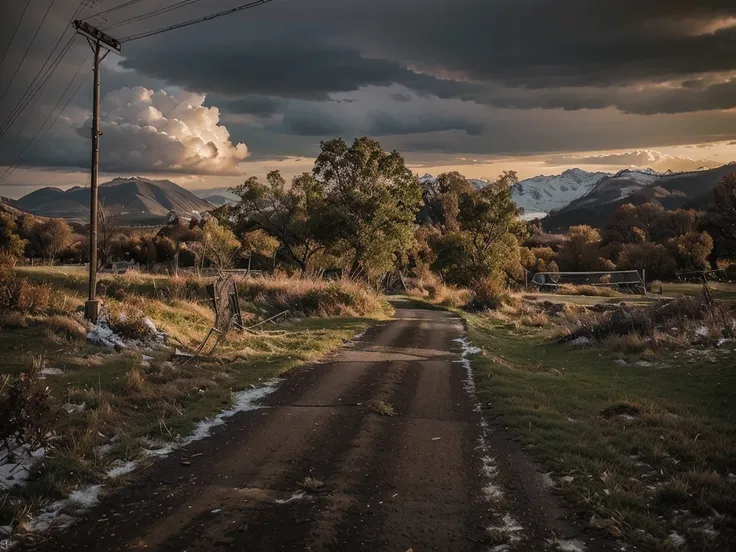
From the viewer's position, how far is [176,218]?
97.8m

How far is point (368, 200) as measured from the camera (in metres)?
38.6

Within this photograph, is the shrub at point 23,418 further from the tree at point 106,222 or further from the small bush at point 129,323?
the tree at point 106,222

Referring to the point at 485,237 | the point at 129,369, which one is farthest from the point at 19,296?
the point at 485,237

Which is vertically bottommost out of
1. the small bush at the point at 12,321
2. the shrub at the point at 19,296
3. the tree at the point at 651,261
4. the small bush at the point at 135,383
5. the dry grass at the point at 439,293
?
the dry grass at the point at 439,293

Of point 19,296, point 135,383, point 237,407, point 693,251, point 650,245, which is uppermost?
point 650,245

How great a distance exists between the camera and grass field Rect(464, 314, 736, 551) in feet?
18.0

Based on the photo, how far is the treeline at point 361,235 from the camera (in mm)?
38750

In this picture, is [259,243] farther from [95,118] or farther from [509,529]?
[509,529]

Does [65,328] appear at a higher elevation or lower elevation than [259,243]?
lower

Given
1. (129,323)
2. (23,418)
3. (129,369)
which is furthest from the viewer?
(129,323)

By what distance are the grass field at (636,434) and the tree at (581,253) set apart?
7579 cm

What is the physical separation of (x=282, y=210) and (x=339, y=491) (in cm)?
4548

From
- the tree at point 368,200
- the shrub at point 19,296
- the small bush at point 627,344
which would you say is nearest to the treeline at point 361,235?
the tree at point 368,200

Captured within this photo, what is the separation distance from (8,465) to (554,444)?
7.39 metres
